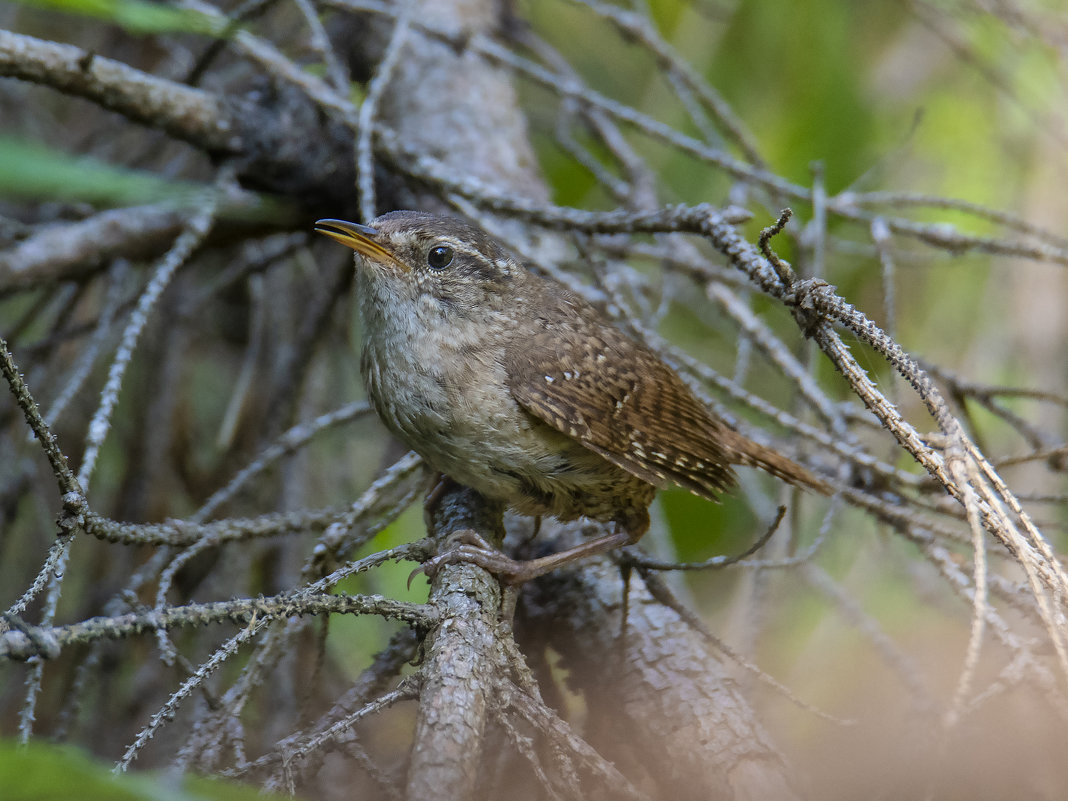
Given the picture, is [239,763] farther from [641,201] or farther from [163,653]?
[641,201]

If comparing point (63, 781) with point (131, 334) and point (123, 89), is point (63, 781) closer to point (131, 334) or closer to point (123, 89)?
point (131, 334)

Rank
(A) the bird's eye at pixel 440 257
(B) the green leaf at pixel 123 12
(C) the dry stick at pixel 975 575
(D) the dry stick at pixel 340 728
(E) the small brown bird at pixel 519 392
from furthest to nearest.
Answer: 1. (A) the bird's eye at pixel 440 257
2. (E) the small brown bird at pixel 519 392
3. (D) the dry stick at pixel 340 728
4. (B) the green leaf at pixel 123 12
5. (C) the dry stick at pixel 975 575

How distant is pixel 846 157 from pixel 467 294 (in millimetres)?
2227

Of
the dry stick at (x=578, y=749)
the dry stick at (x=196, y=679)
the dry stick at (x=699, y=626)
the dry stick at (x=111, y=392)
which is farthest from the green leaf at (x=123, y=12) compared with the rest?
the dry stick at (x=699, y=626)

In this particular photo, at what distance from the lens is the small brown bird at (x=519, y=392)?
92.4 inches

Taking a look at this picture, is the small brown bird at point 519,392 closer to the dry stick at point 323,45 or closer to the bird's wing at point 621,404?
the bird's wing at point 621,404

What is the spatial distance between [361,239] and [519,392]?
2.06ft

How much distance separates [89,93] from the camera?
2592mm

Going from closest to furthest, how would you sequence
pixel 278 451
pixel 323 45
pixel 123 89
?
1. pixel 278 451
2. pixel 123 89
3. pixel 323 45

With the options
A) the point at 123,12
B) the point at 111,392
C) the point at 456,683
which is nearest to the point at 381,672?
the point at 456,683

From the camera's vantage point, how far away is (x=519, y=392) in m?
2.39

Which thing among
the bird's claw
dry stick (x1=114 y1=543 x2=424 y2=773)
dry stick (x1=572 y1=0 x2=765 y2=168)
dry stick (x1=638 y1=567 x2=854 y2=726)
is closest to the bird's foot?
the bird's claw

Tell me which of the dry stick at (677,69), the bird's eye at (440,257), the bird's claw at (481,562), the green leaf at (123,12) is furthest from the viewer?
the dry stick at (677,69)

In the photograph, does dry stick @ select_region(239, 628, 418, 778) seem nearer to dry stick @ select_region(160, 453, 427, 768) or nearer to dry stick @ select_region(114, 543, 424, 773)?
dry stick @ select_region(160, 453, 427, 768)
